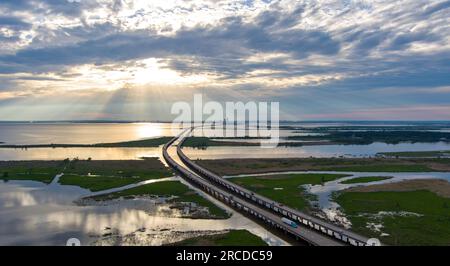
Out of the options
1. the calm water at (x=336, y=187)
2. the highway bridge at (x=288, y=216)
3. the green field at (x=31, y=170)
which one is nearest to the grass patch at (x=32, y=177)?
the green field at (x=31, y=170)

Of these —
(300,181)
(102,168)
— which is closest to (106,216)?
(300,181)

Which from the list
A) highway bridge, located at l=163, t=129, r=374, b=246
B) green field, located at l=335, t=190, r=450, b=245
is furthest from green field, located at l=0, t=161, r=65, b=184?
green field, located at l=335, t=190, r=450, b=245

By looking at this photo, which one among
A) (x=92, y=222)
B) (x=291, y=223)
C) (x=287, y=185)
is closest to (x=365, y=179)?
(x=287, y=185)

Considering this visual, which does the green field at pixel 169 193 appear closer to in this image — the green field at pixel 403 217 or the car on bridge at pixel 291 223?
the car on bridge at pixel 291 223

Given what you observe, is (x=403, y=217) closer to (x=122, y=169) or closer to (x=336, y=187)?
(x=336, y=187)

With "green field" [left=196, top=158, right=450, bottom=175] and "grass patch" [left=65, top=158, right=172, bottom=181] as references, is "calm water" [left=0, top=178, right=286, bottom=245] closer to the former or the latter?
"grass patch" [left=65, top=158, right=172, bottom=181]

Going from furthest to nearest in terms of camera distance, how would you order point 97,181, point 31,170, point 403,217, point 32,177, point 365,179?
1. point 31,170
2. point 32,177
3. point 365,179
4. point 97,181
5. point 403,217
